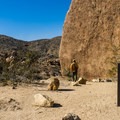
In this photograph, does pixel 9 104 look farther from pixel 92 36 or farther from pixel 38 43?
pixel 38 43

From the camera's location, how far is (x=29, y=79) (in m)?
17.3

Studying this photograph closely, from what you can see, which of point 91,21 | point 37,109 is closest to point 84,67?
point 91,21

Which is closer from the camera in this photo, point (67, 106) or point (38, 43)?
point (67, 106)

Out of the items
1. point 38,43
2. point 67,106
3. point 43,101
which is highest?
point 38,43

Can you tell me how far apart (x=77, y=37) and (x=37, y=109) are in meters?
11.8

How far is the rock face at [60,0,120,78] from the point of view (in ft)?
64.1

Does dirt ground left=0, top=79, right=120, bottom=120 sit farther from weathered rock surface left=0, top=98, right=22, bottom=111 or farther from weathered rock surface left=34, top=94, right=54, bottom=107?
weathered rock surface left=34, top=94, right=54, bottom=107

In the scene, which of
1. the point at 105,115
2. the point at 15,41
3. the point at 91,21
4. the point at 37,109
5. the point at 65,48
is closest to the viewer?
the point at 105,115

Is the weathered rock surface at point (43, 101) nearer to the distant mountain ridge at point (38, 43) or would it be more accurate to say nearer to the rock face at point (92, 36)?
the rock face at point (92, 36)

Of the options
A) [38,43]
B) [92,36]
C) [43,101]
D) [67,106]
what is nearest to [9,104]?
[43,101]

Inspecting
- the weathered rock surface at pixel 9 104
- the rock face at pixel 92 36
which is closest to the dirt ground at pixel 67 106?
the weathered rock surface at pixel 9 104

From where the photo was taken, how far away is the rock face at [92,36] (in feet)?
64.1

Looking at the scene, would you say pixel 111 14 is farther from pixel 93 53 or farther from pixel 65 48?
pixel 65 48

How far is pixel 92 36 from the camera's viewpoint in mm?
20641
